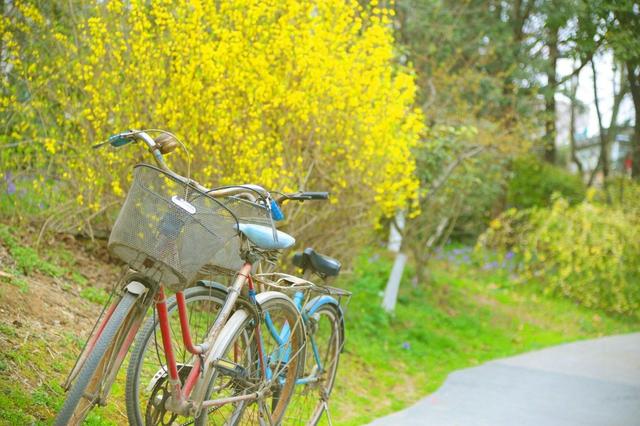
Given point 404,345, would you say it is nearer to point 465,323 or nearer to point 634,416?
point 465,323

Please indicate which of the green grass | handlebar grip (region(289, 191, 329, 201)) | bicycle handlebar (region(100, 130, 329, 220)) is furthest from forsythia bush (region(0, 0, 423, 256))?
bicycle handlebar (region(100, 130, 329, 220))

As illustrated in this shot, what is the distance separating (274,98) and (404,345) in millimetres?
3399

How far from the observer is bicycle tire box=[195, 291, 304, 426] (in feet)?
12.3

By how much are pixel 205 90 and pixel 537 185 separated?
11.7m

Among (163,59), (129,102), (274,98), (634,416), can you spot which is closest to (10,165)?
(129,102)

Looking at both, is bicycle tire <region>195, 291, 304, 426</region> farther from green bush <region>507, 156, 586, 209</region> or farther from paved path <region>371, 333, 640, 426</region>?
green bush <region>507, 156, 586, 209</region>

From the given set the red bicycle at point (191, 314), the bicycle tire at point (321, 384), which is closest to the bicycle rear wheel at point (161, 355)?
the red bicycle at point (191, 314)

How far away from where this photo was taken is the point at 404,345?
8.96 meters

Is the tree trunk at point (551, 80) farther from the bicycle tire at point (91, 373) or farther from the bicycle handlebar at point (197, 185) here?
the bicycle tire at point (91, 373)

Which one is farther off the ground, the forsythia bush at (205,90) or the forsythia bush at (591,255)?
the forsythia bush at (205,90)

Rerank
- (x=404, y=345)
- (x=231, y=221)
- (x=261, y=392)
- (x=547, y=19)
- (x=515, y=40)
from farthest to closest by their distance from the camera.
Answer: (x=515, y=40) → (x=547, y=19) → (x=404, y=345) → (x=261, y=392) → (x=231, y=221)

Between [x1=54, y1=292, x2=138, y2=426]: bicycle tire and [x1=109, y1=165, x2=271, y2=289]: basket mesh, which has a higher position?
[x1=109, y1=165, x2=271, y2=289]: basket mesh

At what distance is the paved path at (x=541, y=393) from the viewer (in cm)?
619

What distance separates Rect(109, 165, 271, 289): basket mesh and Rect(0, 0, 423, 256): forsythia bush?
3127 mm
